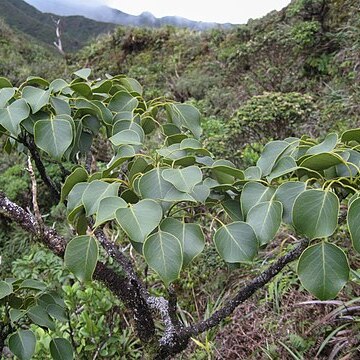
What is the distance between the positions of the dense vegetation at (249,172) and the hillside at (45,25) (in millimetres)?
2518

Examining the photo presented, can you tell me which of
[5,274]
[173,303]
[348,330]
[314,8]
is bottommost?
[5,274]

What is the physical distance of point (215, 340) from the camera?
5.24 ft

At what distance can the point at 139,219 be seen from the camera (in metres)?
0.43

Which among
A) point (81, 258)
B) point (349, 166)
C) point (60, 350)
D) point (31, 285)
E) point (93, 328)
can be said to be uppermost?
point (349, 166)

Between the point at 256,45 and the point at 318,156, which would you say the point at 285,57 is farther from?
the point at 318,156

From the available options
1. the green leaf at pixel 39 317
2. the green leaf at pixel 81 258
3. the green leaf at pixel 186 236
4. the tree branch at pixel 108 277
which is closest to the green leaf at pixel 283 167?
the green leaf at pixel 186 236

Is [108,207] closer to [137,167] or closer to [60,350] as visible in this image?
[137,167]

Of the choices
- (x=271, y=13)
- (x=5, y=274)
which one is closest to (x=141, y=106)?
(x=5, y=274)

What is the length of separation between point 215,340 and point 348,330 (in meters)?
0.50

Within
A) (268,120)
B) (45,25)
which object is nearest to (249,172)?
(268,120)

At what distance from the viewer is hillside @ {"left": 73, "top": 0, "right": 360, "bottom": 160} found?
294 cm

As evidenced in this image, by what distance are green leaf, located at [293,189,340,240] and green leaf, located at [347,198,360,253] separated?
0.01 metres

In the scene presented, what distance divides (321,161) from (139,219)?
0.20 m

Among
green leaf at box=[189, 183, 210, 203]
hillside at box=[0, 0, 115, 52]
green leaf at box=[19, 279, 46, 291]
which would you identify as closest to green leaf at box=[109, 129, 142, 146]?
green leaf at box=[189, 183, 210, 203]
